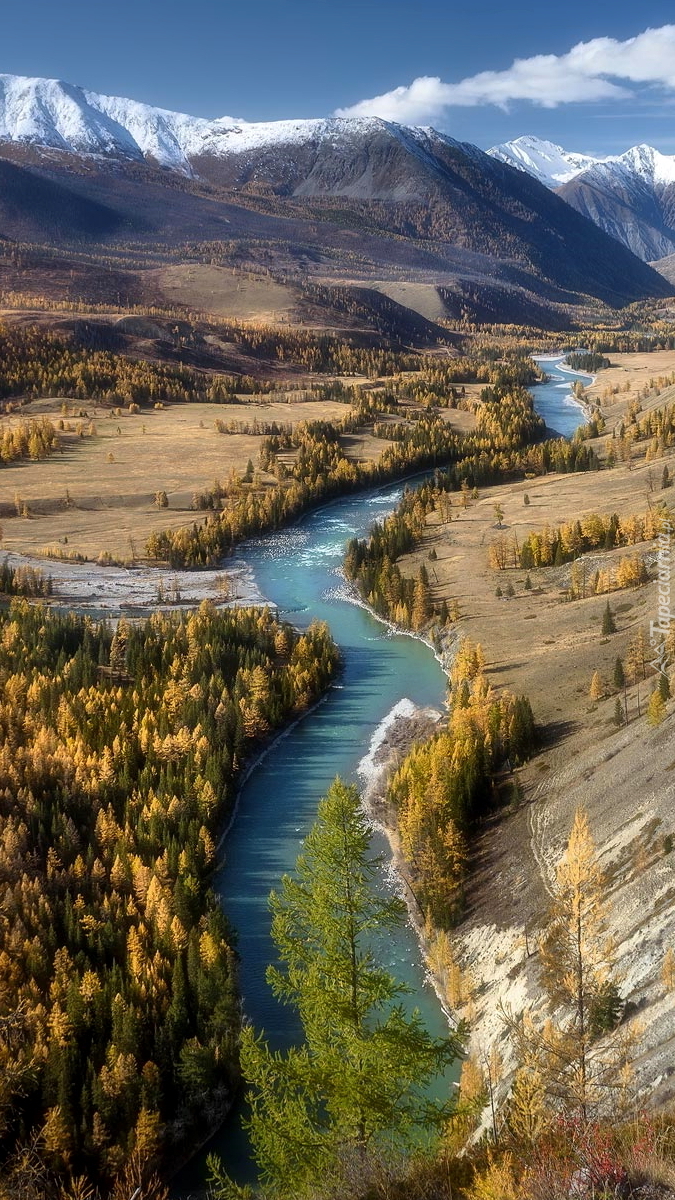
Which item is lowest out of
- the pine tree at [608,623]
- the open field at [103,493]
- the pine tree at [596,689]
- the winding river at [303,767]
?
the winding river at [303,767]

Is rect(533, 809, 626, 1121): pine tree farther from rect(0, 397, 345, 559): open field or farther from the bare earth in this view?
rect(0, 397, 345, 559): open field

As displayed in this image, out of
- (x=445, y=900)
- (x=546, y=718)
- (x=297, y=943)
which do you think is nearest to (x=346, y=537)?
(x=546, y=718)

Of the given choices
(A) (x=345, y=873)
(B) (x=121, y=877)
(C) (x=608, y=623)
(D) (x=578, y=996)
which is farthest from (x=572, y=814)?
(A) (x=345, y=873)

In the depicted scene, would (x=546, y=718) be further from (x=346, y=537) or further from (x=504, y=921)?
(x=346, y=537)

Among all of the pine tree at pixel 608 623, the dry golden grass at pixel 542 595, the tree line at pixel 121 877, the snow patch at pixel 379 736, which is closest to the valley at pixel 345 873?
the tree line at pixel 121 877

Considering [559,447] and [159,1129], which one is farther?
[559,447]

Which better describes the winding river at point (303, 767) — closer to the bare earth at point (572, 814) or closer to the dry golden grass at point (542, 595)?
the bare earth at point (572, 814)

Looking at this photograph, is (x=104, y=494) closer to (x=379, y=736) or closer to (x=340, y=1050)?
(x=379, y=736)

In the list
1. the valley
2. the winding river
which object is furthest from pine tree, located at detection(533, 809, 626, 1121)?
the winding river
